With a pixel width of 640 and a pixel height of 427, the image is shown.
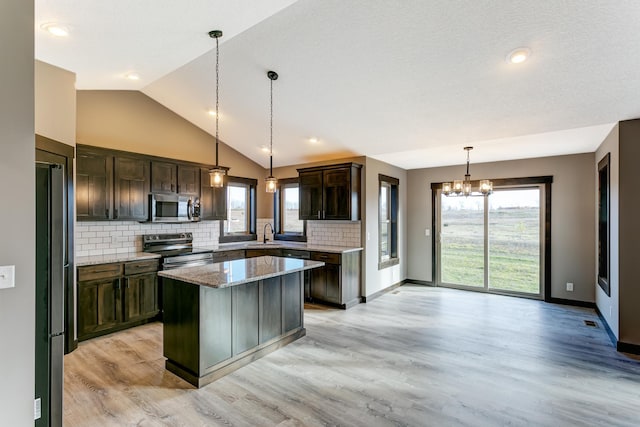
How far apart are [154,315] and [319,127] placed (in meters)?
3.63

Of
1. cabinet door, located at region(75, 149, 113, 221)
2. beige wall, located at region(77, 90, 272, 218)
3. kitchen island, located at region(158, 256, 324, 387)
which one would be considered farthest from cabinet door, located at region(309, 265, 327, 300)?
cabinet door, located at region(75, 149, 113, 221)

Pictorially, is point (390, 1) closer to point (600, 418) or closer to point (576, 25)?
point (576, 25)

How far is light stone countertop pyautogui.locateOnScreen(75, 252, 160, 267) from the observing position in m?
3.84

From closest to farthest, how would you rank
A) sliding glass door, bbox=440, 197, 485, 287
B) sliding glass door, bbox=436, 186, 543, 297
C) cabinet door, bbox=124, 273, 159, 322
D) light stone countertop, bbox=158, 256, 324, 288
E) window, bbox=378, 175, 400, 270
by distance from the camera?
light stone countertop, bbox=158, 256, 324, 288
cabinet door, bbox=124, 273, 159, 322
sliding glass door, bbox=436, 186, 543, 297
window, bbox=378, 175, 400, 270
sliding glass door, bbox=440, 197, 485, 287

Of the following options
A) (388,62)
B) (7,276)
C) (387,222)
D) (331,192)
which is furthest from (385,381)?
(387,222)


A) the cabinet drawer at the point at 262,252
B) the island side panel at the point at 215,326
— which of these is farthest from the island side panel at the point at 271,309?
the cabinet drawer at the point at 262,252

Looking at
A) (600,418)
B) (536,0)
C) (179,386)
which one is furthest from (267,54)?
(600,418)

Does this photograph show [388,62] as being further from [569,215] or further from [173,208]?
[569,215]

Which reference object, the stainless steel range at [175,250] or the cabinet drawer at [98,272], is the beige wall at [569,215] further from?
the cabinet drawer at [98,272]

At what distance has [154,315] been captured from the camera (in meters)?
4.50

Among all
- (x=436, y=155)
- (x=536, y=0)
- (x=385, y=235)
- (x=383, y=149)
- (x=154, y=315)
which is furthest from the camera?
(x=385, y=235)

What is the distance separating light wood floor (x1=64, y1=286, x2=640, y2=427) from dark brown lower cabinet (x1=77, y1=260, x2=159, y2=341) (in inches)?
7.0

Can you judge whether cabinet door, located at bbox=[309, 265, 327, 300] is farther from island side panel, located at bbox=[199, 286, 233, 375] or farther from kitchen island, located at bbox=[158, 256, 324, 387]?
island side panel, located at bbox=[199, 286, 233, 375]

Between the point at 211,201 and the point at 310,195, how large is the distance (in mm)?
1771
